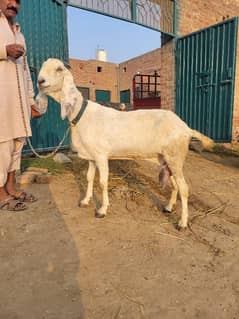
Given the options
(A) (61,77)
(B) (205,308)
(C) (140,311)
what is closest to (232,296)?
(B) (205,308)

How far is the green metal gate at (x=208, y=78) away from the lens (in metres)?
6.87

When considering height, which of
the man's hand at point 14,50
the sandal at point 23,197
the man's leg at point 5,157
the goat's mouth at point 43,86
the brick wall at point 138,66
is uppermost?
the brick wall at point 138,66

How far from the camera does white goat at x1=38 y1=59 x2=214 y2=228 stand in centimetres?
271

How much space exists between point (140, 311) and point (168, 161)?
5.14 feet

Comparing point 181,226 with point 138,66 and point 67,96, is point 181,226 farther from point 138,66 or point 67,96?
point 138,66

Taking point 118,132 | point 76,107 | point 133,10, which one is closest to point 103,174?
point 118,132

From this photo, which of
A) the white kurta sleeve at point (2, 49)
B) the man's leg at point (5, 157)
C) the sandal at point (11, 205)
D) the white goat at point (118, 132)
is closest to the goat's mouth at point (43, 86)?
the white goat at point (118, 132)

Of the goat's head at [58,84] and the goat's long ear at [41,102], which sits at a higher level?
the goat's head at [58,84]

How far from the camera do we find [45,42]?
5.87m

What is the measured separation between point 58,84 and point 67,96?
157 millimetres

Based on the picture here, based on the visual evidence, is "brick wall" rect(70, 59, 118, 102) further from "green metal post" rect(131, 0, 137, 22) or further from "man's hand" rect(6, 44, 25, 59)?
"man's hand" rect(6, 44, 25, 59)

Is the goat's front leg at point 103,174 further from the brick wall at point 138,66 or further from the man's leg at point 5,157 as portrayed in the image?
the brick wall at point 138,66

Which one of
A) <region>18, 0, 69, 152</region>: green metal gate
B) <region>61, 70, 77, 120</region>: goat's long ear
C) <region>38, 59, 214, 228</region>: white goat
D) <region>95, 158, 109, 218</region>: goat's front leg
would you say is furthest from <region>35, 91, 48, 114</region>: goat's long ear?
<region>18, 0, 69, 152</region>: green metal gate

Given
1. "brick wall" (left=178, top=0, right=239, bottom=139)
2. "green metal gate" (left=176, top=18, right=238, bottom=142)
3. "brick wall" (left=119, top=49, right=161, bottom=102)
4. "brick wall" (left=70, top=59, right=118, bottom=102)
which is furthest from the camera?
"brick wall" (left=70, top=59, right=118, bottom=102)
